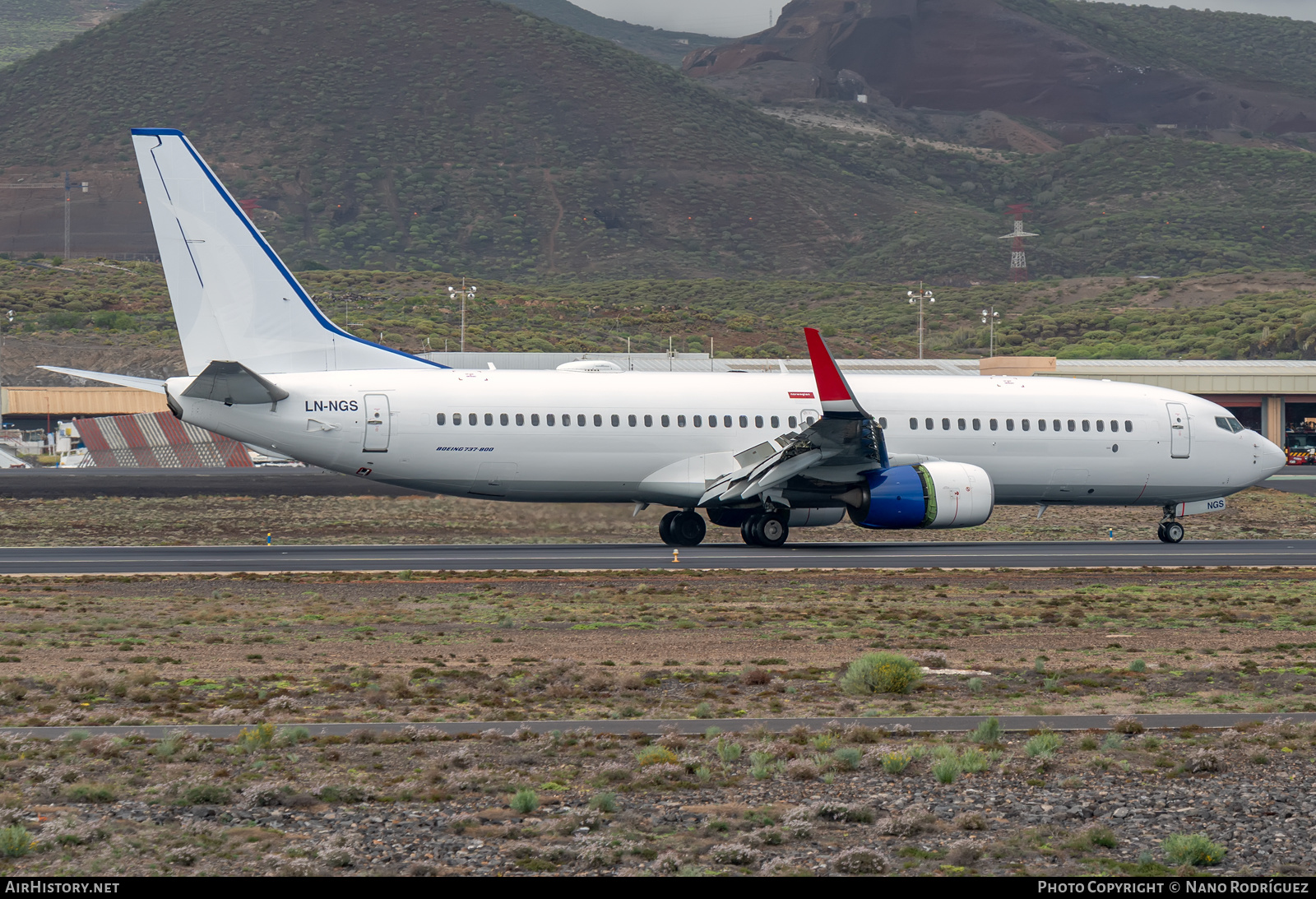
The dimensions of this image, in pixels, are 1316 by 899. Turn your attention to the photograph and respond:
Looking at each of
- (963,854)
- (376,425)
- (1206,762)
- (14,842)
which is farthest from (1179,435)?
(14,842)

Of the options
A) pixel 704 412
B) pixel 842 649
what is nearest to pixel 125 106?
pixel 704 412

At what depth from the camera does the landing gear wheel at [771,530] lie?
31.2 m

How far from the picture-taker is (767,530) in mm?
31234

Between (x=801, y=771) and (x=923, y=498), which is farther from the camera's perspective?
(x=923, y=498)

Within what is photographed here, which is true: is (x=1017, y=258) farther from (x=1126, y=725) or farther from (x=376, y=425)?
(x=1126, y=725)

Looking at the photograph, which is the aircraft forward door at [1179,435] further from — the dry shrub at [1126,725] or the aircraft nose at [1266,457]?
the dry shrub at [1126,725]

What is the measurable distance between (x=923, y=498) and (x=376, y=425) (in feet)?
35.9

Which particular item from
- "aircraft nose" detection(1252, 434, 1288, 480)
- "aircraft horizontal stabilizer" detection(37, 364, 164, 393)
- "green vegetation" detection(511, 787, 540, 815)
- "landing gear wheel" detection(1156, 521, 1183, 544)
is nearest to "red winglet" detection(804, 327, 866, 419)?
"landing gear wheel" detection(1156, 521, 1183, 544)

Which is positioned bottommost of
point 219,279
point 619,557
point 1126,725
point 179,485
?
point 1126,725

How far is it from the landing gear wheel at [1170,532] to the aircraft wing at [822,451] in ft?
26.7

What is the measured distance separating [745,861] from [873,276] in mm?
A: 151995

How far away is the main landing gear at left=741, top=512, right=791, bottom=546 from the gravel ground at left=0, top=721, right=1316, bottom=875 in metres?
19.0

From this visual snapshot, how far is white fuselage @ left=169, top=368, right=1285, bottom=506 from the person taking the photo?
94.6ft

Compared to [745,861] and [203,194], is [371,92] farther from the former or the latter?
[745,861]
